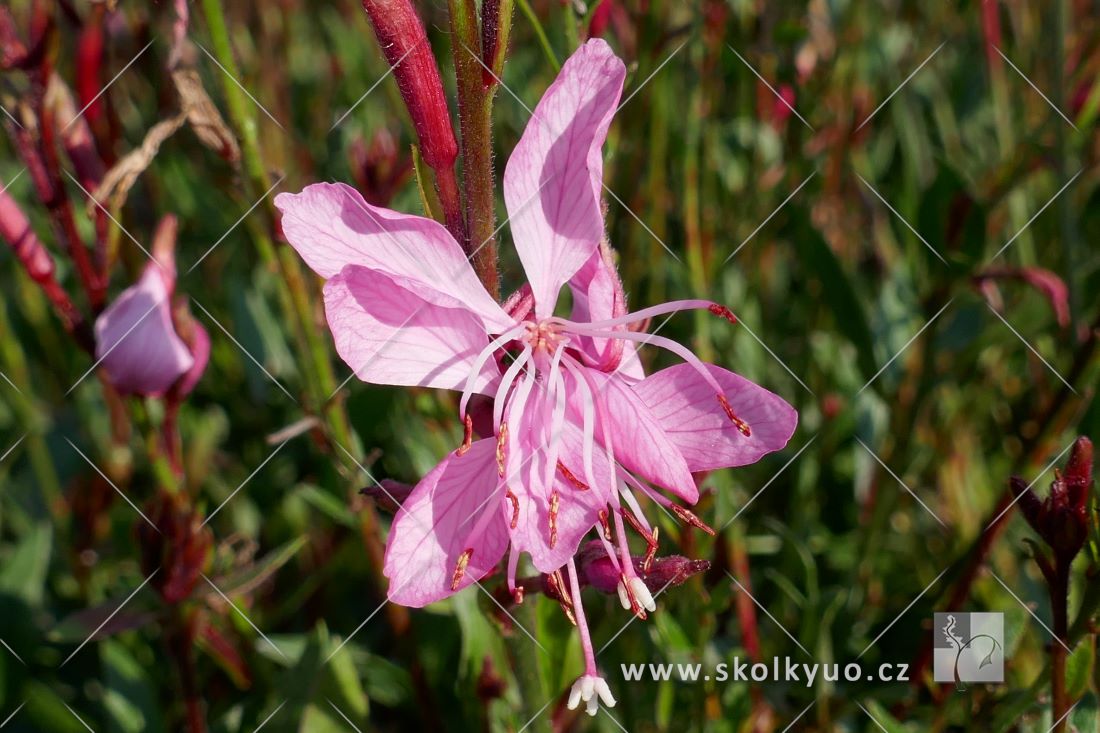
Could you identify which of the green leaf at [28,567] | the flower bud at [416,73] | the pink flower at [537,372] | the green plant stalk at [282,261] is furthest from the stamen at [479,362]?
the green leaf at [28,567]

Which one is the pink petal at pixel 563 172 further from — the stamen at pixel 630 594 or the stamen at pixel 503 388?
the stamen at pixel 630 594

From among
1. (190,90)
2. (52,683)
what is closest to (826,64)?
(190,90)

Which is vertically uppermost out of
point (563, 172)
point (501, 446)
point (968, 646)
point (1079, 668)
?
point (563, 172)

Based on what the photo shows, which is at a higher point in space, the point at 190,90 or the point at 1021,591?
the point at 190,90

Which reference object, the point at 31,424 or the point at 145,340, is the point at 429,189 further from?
the point at 31,424

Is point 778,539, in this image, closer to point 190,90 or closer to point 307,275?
point 307,275

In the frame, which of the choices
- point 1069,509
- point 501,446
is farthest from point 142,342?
point 1069,509

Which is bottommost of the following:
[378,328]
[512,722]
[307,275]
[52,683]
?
[52,683]
